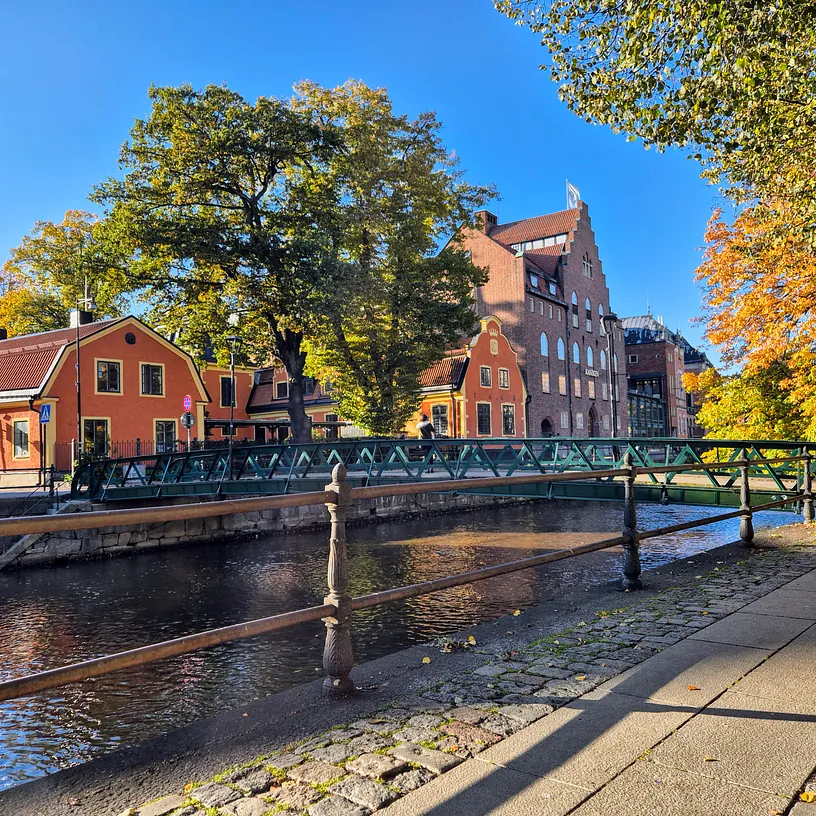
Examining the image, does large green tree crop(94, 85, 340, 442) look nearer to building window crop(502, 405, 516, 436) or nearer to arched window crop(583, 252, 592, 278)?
building window crop(502, 405, 516, 436)

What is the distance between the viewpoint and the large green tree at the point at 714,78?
8266 mm

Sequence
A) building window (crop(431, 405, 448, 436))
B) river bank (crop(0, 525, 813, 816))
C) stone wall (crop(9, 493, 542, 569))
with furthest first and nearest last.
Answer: building window (crop(431, 405, 448, 436))
stone wall (crop(9, 493, 542, 569))
river bank (crop(0, 525, 813, 816))

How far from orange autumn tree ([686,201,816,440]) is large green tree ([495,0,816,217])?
3.02 meters

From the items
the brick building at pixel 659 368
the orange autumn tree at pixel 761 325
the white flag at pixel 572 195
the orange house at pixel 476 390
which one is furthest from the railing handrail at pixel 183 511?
the brick building at pixel 659 368

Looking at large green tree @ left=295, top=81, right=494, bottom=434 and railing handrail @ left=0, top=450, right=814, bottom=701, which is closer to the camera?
railing handrail @ left=0, top=450, right=814, bottom=701

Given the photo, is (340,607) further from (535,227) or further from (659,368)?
(659,368)

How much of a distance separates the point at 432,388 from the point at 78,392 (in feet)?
60.5

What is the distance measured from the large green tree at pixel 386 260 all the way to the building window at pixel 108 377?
10.6m

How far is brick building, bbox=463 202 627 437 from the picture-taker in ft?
158

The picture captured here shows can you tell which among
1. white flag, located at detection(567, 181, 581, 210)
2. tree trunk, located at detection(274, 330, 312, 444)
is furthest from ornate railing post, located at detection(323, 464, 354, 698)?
white flag, located at detection(567, 181, 581, 210)

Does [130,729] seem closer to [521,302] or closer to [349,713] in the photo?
[349,713]

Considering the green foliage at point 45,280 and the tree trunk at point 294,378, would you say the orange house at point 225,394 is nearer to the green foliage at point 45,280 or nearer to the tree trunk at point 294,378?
the green foliage at point 45,280

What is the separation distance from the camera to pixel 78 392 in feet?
94.9

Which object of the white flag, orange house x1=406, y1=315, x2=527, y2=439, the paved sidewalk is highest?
the white flag
